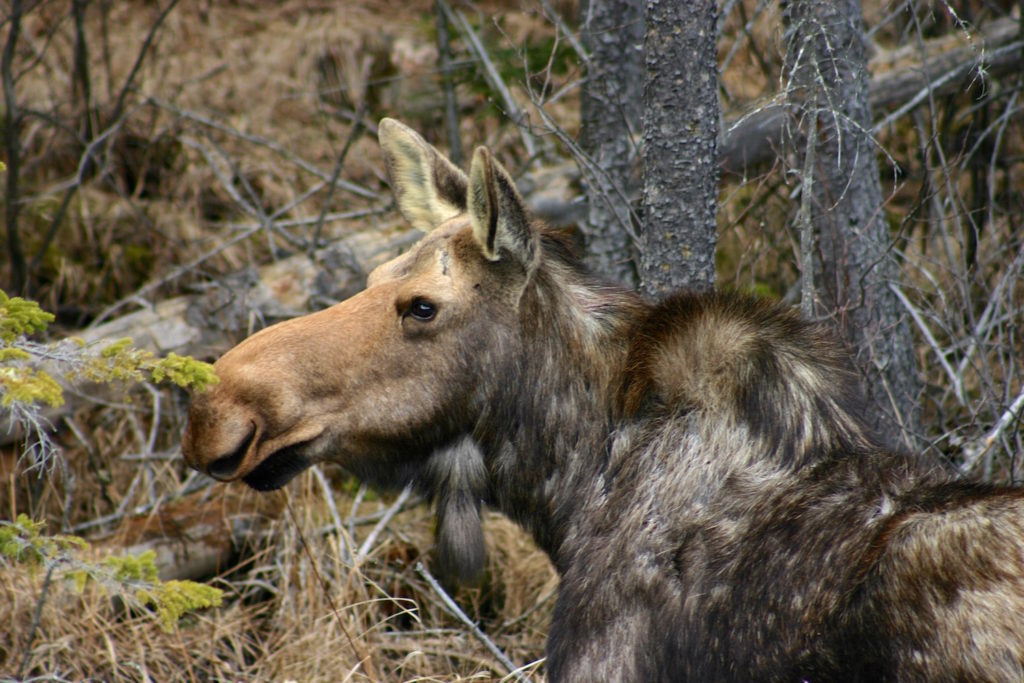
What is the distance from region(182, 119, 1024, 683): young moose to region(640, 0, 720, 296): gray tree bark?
2.77 ft

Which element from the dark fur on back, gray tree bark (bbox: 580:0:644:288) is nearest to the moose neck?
the dark fur on back

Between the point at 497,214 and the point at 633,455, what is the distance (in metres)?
0.93

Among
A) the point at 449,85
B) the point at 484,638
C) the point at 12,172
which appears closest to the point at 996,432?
the point at 484,638

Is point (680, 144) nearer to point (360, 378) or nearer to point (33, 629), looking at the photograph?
point (360, 378)

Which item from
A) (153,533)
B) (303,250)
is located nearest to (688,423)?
(153,533)

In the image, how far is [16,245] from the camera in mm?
7039

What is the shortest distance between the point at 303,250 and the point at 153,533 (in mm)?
2358

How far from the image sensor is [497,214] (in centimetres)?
339

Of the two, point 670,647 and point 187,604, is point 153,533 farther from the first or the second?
point 670,647

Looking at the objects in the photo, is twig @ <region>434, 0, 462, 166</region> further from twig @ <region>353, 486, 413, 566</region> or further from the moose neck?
the moose neck

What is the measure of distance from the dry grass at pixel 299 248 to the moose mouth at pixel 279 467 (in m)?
1.25

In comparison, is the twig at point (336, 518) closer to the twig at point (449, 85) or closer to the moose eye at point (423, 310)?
the moose eye at point (423, 310)

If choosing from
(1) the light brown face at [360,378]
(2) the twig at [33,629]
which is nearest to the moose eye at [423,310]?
(1) the light brown face at [360,378]

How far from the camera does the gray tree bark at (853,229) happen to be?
16.1ft
